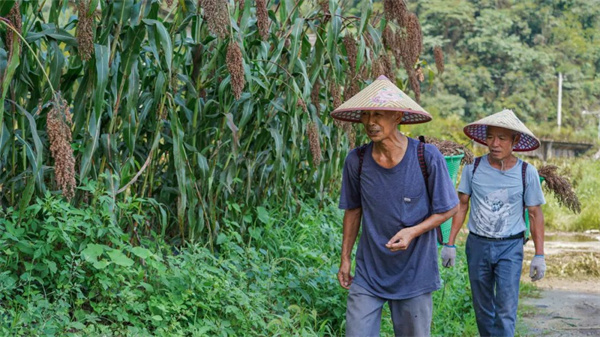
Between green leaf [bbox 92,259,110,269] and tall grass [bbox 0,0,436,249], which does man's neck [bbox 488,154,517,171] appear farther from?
green leaf [bbox 92,259,110,269]

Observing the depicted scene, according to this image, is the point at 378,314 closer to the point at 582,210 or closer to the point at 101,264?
the point at 101,264

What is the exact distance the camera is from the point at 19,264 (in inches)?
188

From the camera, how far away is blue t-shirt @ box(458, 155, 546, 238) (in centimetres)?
523

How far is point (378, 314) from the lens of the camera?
13.9ft

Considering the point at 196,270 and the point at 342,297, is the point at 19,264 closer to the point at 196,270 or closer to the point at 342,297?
the point at 196,270

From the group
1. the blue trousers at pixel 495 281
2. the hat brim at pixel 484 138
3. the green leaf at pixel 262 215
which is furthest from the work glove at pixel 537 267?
the green leaf at pixel 262 215

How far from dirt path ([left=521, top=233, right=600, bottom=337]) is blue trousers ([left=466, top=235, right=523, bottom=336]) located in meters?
1.23

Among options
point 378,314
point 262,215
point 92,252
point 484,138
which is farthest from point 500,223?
point 92,252

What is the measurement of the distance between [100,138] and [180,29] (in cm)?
92

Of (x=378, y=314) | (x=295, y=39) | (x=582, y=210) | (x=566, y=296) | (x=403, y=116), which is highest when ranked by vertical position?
(x=295, y=39)

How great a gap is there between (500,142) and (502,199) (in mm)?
351

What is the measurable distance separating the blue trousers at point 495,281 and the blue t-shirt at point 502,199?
0.26 ft

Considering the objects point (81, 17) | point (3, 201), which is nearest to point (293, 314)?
point (3, 201)

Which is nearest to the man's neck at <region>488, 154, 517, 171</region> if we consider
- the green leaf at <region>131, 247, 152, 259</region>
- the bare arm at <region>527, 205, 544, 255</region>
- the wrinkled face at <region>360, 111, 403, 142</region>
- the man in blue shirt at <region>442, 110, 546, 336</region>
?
the man in blue shirt at <region>442, 110, 546, 336</region>
